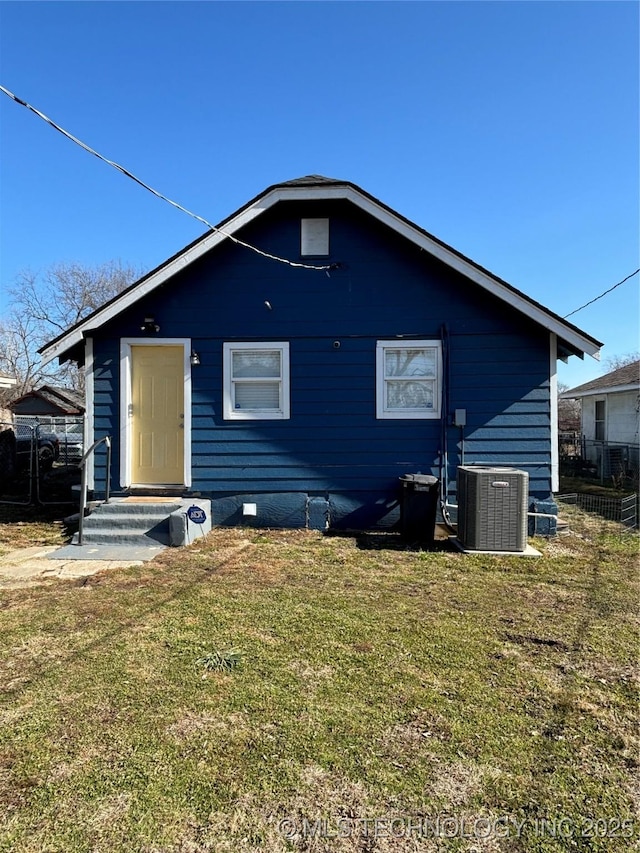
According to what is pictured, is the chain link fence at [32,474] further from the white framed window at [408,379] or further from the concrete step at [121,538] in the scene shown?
the white framed window at [408,379]

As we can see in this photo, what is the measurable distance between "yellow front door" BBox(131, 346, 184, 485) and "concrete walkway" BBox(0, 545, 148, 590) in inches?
73.7

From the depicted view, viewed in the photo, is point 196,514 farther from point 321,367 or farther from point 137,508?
point 321,367

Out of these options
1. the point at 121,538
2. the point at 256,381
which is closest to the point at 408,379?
the point at 256,381

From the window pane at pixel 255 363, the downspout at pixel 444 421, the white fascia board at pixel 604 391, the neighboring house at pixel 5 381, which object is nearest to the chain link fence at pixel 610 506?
the downspout at pixel 444 421

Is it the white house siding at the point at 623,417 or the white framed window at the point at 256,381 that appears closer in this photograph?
the white framed window at the point at 256,381

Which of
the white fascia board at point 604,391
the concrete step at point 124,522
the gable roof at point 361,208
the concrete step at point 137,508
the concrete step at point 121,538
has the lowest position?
the concrete step at point 121,538

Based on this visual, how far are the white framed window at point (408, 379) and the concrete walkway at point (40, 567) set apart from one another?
3957 millimetres

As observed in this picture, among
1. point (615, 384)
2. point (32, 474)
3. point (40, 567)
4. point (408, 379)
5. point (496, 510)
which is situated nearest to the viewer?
→ point (40, 567)

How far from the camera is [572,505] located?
9.77 meters

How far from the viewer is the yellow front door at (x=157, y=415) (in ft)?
24.6

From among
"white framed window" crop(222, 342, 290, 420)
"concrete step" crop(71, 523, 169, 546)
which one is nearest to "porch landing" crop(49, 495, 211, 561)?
"concrete step" crop(71, 523, 169, 546)

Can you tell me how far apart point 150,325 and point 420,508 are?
4.64 meters

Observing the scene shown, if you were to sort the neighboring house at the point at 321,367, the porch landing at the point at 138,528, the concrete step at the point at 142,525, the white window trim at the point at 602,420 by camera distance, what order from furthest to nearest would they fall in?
1. the white window trim at the point at 602,420
2. the neighboring house at the point at 321,367
3. the concrete step at the point at 142,525
4. the porch landing at the point at 138,528

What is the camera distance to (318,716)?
263 cm
